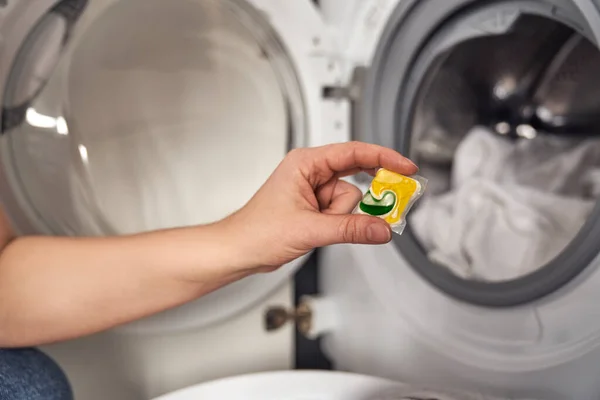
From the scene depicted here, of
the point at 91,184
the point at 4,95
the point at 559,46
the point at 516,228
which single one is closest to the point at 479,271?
the point at 516,228

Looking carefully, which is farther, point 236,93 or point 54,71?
point 236,93

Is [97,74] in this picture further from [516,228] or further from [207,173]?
[516,228]

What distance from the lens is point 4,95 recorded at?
31.4 inches

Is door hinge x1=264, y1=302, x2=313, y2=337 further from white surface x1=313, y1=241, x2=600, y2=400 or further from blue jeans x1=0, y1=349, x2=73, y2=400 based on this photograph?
blue jeans x1=0, y1=349, x2=73, y2=400

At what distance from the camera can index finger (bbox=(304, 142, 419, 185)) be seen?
60 cm

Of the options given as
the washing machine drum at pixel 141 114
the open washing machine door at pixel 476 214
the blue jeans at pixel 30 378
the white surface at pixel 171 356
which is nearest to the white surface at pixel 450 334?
the open washing machine door at pixel 476 214

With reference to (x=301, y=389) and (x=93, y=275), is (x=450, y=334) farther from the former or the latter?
(x=93, y=275)

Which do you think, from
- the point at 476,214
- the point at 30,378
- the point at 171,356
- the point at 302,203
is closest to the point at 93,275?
the point at 30,378

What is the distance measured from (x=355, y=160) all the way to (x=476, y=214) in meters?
0.37

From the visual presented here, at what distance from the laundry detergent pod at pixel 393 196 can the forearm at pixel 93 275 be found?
0.52 ft

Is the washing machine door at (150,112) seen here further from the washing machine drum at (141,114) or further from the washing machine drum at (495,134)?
the washing machine drum at (495,134)

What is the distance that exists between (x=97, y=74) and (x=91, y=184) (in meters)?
0.15

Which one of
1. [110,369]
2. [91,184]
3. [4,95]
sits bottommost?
[110,369]

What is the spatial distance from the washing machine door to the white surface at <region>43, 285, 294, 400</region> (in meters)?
0.07
